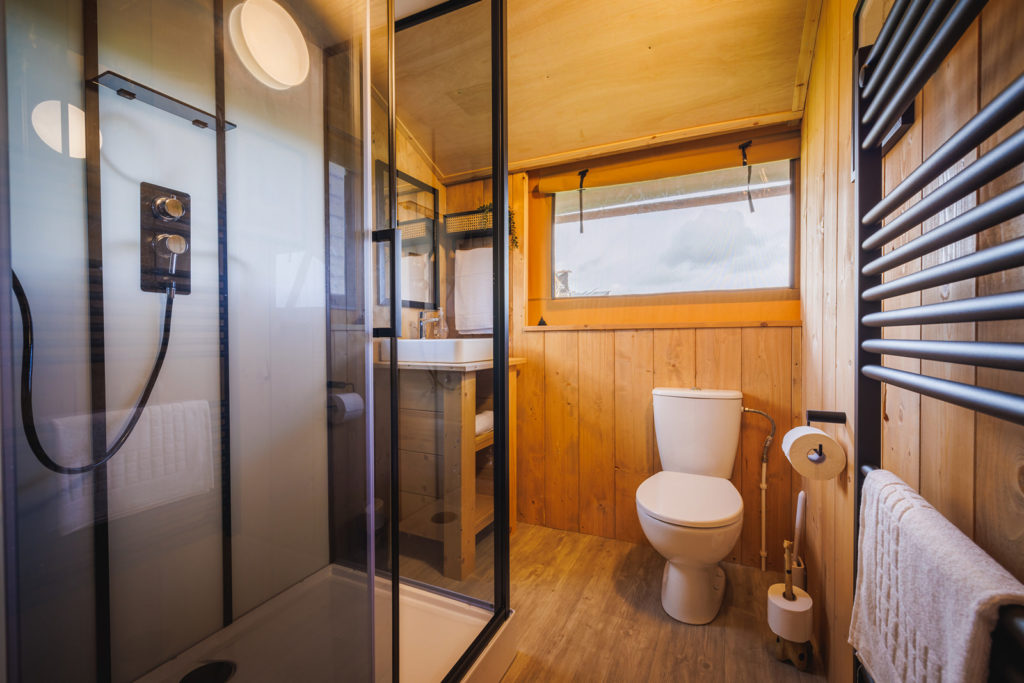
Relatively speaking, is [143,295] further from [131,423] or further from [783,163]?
[783,163]

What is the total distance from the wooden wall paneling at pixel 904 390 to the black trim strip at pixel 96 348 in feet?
4.33

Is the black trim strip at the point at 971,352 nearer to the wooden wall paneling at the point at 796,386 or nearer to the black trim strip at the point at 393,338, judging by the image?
the black trim strip at the point at 393,338

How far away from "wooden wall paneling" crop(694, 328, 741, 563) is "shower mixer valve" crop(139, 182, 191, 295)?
199 cm

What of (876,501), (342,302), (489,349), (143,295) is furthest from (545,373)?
(143,295)

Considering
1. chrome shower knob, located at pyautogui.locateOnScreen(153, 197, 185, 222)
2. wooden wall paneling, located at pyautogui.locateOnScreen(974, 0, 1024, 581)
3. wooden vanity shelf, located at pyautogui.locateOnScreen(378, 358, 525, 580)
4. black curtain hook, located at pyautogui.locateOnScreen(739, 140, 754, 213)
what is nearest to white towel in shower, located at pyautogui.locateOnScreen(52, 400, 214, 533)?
chrome shower knob, located at pyautogui.locateOnScreen(153, 197, 185, 222)

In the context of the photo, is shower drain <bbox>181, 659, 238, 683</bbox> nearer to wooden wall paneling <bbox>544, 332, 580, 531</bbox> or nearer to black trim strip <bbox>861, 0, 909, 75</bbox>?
black trim strip <bbox>861, 0, 909, 75</bbox>

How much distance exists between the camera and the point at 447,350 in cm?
138

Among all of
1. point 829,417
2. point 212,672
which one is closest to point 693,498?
point 829,417

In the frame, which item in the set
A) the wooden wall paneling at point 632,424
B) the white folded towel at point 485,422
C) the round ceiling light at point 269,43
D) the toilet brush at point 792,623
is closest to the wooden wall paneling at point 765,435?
the wooden wall paneling at point 632,424

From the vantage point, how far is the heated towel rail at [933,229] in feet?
1.28

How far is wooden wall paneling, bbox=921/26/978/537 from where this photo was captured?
1.90 ft

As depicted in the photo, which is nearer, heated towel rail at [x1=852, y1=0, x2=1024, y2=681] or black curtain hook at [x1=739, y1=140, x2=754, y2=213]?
heated towel rail at [x1=852, y1=0, x2=1024, y2=681]

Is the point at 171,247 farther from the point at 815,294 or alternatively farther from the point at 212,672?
the point at 815,294

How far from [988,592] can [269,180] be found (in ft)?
3.99
